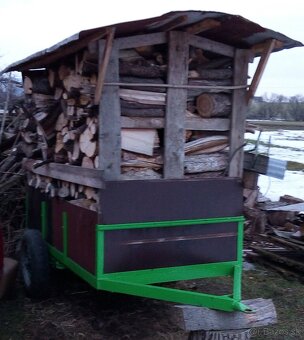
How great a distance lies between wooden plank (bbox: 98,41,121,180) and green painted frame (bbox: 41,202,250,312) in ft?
1.72

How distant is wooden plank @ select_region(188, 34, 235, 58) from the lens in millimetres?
4726

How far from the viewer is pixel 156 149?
475cm

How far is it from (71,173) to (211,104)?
1.47m

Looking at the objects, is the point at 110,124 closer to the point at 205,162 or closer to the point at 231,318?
the point at 205,162

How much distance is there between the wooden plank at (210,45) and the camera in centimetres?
473

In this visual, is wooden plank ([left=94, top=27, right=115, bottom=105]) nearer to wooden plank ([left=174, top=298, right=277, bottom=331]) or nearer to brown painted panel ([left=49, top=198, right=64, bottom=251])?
brown painted panel ([left=49, top=198, right=64, bottom=251])

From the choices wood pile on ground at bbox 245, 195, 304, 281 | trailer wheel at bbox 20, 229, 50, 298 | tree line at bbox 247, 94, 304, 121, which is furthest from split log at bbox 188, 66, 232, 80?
tree line at bbox 247, 94, 304, 121

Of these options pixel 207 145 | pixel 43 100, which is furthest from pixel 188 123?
pixel 43 100

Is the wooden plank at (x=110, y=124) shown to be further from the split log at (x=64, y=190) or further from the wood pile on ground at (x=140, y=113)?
the split log at (x=64, y=190)

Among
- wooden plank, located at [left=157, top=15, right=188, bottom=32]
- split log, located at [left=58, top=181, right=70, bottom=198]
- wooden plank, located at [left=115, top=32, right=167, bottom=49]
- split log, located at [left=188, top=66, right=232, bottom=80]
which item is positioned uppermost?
wooden plank, located at [left=157, top=15, right=188, bottom=32]

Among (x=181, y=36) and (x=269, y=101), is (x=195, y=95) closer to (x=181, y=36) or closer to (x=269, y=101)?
(x=181, y=36)

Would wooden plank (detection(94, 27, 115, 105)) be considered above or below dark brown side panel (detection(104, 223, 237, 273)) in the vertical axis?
above

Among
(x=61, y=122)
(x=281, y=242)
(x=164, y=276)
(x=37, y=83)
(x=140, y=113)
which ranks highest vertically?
(x=37, y=83)

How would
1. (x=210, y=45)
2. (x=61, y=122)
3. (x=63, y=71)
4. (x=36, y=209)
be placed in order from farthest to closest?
(x=36, y=209), (x=61, y=122), (x=63, y=71), (x=210, y=45)
